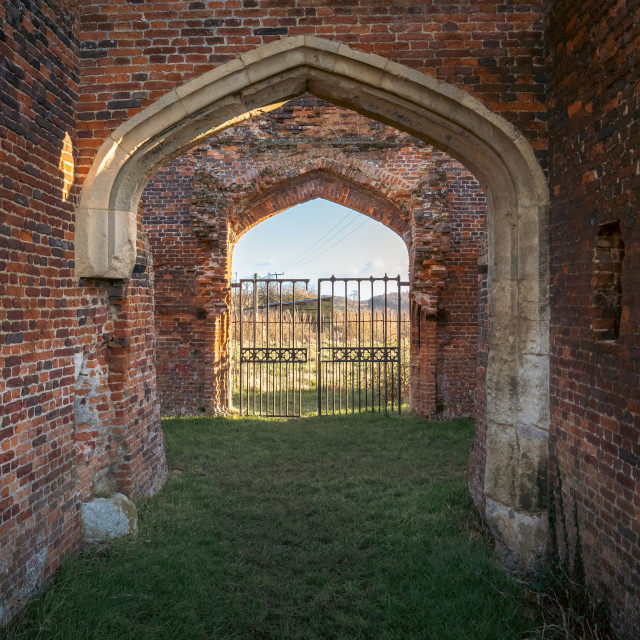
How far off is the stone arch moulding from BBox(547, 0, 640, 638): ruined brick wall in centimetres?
18

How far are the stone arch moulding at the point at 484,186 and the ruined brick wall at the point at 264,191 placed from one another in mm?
5125

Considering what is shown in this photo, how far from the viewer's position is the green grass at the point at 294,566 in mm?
3197

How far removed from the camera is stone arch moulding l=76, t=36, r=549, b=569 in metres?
4.03

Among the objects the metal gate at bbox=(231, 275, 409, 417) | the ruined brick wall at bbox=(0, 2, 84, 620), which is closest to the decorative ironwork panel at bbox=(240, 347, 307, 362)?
the metal gate at bbox=(231, 275, 409, 417)

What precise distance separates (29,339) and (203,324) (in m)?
6.12

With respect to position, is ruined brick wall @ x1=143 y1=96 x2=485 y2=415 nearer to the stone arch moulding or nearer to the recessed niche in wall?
the stone arch moulding

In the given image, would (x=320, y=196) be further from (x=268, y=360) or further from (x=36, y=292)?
(x=36, y=292)

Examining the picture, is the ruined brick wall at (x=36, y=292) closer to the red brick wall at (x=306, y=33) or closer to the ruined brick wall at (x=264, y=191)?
the red brick wall at (x=306, y=33)

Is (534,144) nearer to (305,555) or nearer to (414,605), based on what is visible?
(414,605)

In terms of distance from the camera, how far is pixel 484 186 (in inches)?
175

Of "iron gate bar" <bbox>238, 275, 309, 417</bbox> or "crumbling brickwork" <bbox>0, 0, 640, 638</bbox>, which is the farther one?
"iron gate bar" <bbox>238, 275, 309, 417</bbox>

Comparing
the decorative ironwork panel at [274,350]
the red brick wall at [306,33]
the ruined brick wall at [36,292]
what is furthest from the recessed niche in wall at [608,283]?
the decorative ironwork panel at [274,350]

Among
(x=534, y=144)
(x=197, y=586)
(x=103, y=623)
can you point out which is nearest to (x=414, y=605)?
(x=197, y=586)

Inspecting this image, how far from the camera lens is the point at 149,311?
5.36 metres
